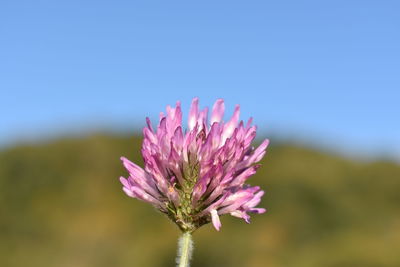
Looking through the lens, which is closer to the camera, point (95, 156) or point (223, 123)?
point (223, 123)

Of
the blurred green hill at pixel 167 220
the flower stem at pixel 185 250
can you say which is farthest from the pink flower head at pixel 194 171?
the blurred green hill at pixel 167 220

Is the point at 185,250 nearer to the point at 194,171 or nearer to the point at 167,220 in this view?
the point at 194,171

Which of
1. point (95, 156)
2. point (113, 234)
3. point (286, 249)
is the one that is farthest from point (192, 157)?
point (95, 156)

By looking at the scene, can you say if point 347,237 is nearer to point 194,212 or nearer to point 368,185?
point 368,185

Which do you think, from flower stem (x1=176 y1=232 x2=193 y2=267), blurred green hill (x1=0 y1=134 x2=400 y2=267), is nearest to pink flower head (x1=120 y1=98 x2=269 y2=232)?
flower stem (x1=176 y1=232 x2=193 y2=267)

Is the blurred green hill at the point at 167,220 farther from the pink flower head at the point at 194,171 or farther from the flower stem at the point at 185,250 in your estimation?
the flower stem at the point at 185,250

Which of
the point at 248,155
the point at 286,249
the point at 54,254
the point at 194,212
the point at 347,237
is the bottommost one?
the point at 54,254

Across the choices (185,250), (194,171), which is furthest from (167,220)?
(185,250)
